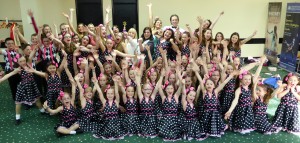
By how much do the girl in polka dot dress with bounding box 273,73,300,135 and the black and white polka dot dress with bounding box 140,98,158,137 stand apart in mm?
1596

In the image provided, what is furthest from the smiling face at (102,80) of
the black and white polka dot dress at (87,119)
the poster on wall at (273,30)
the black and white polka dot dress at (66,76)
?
the poster on wall at (273,30)

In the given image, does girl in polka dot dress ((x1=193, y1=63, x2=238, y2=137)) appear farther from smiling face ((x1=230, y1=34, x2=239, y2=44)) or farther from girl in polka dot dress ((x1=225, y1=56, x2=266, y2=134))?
smiling face ((x1=230, y1=34, x2=239, y2=44))

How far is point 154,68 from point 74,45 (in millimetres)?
1376

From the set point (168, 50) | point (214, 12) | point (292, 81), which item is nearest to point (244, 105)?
point (292, 81)

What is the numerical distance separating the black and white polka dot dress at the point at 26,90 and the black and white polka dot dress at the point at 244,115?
2.91 metres

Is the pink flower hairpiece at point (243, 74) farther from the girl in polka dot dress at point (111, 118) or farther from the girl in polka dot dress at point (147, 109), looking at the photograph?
the girl in polka dot dress at point (111, 118)

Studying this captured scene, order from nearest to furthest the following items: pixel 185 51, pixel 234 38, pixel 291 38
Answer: pixel 185 51, pixel 234 38, pixel 291 38

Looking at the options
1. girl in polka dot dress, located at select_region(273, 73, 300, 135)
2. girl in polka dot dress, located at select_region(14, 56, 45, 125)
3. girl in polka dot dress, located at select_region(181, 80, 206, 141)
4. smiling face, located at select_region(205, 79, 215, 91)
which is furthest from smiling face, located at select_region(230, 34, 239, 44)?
girl in polka dot dress, located at select_region(14, 56, 45, 125)

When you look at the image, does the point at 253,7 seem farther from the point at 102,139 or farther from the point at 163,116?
the point at 102,139

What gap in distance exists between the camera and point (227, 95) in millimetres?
3764

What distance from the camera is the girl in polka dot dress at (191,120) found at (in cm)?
340

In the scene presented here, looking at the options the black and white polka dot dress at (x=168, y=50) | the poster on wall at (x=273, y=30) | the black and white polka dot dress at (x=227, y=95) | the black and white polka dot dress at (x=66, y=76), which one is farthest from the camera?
the poster on wall at (x=273, y=30)

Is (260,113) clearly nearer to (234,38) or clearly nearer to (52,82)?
(234,38)

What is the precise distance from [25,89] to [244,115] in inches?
121
